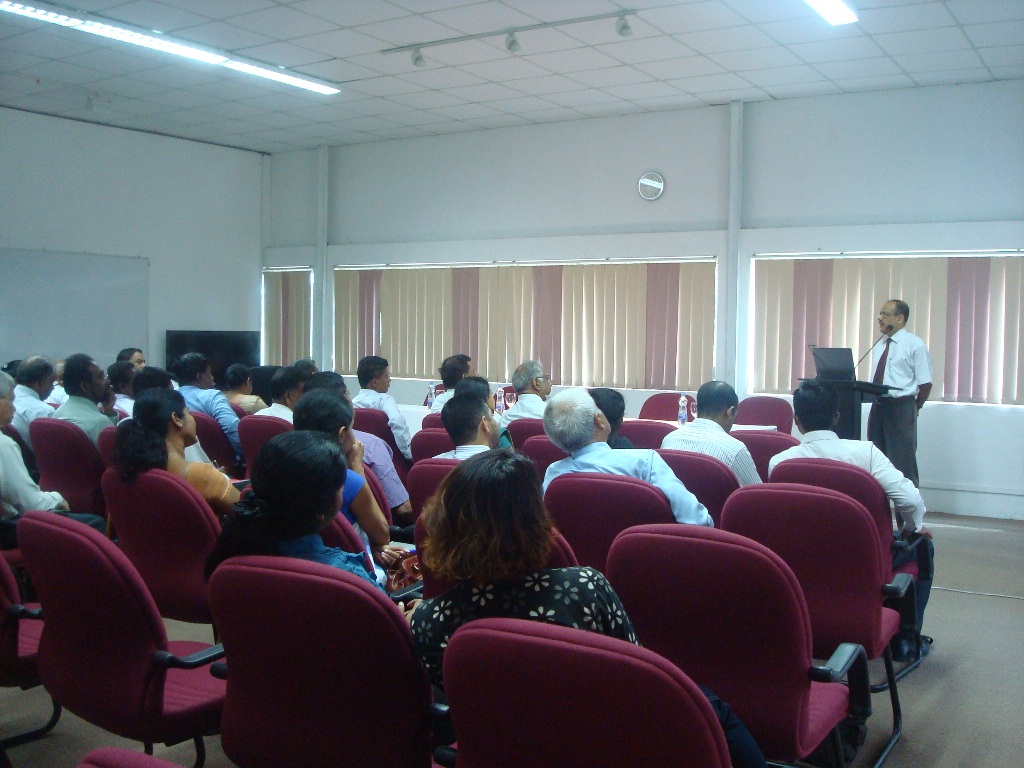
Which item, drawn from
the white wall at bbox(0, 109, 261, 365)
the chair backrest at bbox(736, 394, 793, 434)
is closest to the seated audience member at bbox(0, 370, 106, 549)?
the chair backrest at bbox(736, 394, 793, 434)

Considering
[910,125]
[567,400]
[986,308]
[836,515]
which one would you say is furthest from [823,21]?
[836,515]

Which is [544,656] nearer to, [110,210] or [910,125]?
[910,125]

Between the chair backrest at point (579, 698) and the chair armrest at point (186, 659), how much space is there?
2.98 ft

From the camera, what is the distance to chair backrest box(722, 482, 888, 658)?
2627 mm

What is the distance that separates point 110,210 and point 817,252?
6921 millimetres

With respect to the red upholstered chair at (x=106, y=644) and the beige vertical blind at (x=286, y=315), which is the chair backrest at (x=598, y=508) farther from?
the beige vertical blind at (x=286, y=315)

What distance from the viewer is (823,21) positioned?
5688mm

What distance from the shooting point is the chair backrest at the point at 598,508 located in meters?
2.69

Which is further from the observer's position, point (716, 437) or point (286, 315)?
point (286, 315)

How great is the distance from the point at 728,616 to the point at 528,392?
3681 mm

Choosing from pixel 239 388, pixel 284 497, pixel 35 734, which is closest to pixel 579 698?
pixel 284 497

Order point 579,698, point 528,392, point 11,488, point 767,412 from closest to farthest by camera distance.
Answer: point 579,698
point 11,488
point 528,392
point 767,412

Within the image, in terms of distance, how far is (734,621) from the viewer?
1.97 meters

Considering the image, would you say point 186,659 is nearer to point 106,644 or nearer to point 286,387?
point 106,644
